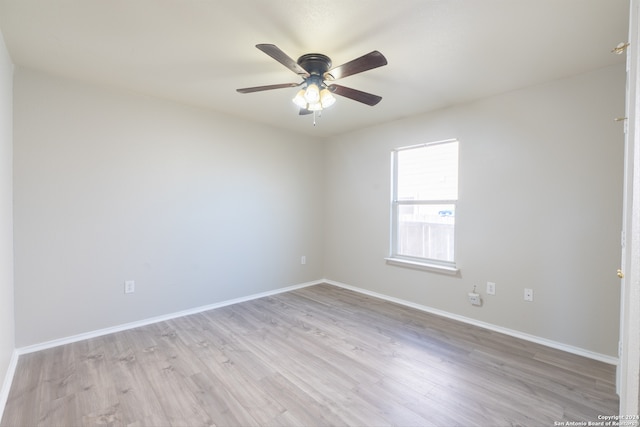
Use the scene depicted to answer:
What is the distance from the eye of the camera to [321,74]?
2.09 m

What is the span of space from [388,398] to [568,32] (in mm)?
2712

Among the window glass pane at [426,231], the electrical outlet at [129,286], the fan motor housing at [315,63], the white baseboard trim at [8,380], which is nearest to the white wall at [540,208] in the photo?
the window glass pane at [426,231]

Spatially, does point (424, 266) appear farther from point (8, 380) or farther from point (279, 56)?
point (8, 380)

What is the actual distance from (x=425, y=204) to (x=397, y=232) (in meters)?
0.56

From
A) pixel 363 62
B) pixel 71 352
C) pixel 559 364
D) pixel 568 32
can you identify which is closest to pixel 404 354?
→ pixel 559 364

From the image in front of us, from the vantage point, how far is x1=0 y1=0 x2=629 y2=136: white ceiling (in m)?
1.68

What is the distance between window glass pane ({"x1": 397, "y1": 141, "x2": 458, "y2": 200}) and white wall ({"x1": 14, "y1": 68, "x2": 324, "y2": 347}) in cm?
171

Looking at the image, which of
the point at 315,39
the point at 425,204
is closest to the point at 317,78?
the point at 315,39

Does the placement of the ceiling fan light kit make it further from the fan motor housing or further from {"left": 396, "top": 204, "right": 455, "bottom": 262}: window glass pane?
{"left": 396, "top": 204, "right": 455, "bottom": 262}: window glass pane

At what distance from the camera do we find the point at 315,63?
204cm

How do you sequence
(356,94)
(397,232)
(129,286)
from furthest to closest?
(397,232)
(129,286)
(356,94)

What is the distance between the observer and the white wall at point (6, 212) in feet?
6.31

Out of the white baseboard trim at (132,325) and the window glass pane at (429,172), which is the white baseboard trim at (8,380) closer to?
the white baseboard trim at (132,325)

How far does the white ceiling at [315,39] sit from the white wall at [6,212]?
0.86ft
